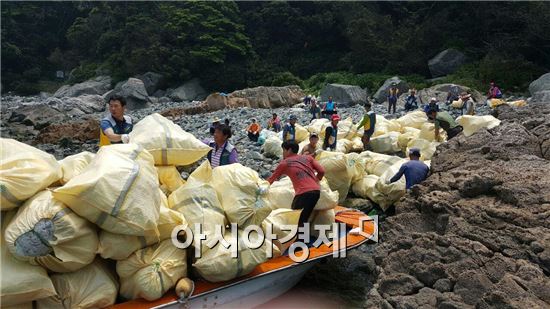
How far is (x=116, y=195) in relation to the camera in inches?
116

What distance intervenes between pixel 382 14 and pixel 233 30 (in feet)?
39.9

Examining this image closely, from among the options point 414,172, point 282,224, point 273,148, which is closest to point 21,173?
point 282,224

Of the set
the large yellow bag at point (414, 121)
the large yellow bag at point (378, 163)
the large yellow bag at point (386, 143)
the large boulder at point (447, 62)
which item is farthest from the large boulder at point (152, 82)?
the large yellow bag at point (378, 163)

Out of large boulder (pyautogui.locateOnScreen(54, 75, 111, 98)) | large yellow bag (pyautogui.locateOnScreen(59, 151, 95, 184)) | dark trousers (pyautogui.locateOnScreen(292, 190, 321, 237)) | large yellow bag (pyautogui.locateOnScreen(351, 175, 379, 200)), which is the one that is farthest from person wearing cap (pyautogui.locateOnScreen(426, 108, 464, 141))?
large boulder (pyautogui.locateOnScreen(54, 75, 111, 98))

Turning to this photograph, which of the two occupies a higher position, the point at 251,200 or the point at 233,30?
the point at 233,30

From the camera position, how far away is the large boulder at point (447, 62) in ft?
91.9

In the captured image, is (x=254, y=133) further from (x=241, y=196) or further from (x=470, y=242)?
(x=470, y=242)

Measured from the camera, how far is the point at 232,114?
1984cm

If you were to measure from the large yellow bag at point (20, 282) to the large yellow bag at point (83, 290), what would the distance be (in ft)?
0.41

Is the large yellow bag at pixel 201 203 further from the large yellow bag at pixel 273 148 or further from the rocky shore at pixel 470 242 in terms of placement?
the large yellow bag at pixel 273 148

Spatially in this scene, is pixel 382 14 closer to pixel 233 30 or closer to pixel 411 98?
pixel 233 30

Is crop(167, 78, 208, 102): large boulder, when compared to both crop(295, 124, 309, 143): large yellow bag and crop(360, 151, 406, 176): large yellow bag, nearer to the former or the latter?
crop(295, 124, 309, 143): large yellow bag

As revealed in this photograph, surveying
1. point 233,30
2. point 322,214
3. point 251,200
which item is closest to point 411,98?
point 322,214

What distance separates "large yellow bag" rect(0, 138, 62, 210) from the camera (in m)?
2.91
